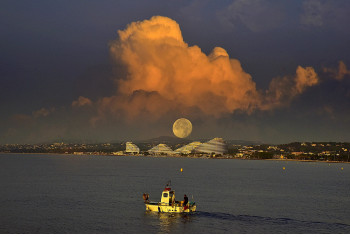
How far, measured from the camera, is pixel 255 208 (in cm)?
5356

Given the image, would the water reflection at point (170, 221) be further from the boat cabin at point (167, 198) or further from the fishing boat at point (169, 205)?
the boat cabin at point (167, 198)

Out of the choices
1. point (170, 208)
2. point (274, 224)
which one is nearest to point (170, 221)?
point (170, 208)

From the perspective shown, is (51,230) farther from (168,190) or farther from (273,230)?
(273,230)

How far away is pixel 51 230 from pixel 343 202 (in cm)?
4264

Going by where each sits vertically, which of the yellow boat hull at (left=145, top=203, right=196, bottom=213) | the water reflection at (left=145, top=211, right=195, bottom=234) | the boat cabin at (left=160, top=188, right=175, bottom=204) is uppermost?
the boat cabin at (left=160, top=188, right=175, bottom=204)

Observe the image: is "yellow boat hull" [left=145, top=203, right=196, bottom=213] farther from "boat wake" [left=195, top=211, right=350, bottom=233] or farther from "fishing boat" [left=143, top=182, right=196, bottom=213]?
"boat wake" [left=195, top=211, right=350, bottom=233]

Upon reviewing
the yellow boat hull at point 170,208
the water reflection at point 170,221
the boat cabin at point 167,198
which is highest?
the boat cabin at point 167,198

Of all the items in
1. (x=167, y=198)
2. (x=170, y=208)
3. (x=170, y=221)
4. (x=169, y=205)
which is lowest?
(x=170, y=221)

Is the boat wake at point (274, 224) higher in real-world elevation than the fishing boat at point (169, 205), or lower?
lower

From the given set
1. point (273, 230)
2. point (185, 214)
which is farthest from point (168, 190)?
point (273, 230)

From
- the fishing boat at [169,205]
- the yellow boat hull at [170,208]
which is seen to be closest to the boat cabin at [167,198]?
the fishing boat at [169,205]

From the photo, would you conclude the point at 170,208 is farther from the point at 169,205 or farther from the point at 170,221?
the point at 170,221

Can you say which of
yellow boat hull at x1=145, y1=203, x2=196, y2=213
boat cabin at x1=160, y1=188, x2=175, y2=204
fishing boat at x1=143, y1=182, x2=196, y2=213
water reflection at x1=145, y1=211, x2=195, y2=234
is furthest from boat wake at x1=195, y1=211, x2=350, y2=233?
boat cabin at x1=160, y1=188, x2=175, y2=204

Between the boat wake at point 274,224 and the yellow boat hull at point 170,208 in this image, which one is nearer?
the boat wake at point 274,224
